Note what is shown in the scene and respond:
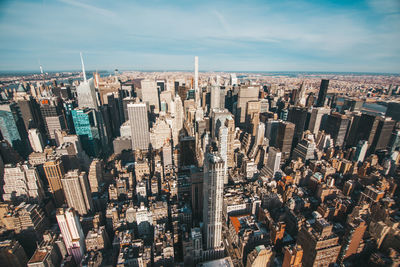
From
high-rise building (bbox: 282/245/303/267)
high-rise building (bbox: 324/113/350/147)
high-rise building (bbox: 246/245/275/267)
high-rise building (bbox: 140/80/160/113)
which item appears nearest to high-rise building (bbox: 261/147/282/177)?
high-rise building (bbox: 246/245/275/267)

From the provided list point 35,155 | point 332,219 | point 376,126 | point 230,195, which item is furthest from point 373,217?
point 35,155

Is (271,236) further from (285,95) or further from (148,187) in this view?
(285,95)

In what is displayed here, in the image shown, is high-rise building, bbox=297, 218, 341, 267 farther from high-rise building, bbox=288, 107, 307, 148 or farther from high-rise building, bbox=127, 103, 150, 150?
high-rise building, bbox=127, 103, 150, 150

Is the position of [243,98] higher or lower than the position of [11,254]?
higher

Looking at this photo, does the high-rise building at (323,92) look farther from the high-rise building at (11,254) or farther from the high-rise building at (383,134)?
the high-rise building at (11,254)

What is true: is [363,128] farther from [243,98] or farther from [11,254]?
[11,254]

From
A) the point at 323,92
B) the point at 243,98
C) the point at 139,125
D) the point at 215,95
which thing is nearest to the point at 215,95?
the point at 215,95
